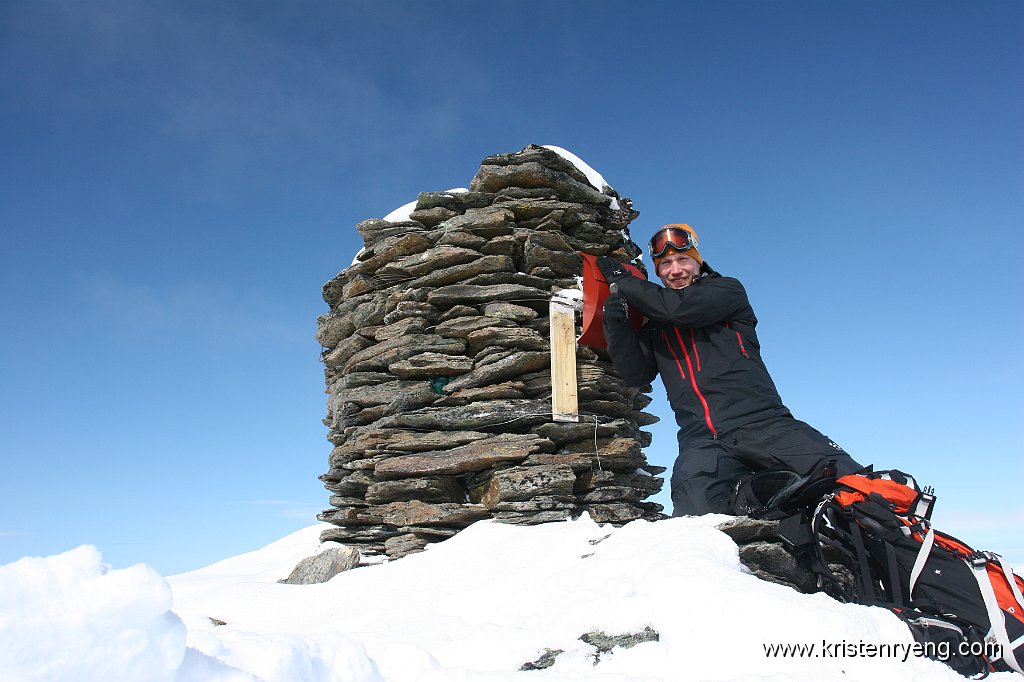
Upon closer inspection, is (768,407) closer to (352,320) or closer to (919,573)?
(919,573)

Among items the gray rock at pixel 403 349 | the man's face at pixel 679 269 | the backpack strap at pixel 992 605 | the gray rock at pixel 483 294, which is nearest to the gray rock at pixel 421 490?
the gray rock at pixel 403 349

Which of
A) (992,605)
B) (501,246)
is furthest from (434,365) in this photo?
(992,605)

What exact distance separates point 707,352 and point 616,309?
2.75 ft

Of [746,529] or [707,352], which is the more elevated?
[707,352]

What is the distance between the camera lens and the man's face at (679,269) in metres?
6.39

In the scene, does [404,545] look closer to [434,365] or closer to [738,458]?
[434,365]

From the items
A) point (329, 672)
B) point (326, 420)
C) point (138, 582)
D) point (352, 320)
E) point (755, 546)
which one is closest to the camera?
point (138, 582)

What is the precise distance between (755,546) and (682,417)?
1.64 m

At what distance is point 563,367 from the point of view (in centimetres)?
730

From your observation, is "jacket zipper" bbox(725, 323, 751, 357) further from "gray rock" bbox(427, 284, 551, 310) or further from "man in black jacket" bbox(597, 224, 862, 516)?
"gray rock" bbox(427, 284, 551, 310)

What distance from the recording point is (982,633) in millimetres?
4129

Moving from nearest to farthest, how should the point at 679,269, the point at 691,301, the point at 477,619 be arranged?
the point at 477,619 < the point at 691,301 < the point at 679,269

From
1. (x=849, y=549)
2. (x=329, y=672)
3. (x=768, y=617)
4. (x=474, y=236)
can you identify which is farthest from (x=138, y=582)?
(x=474, y=236)

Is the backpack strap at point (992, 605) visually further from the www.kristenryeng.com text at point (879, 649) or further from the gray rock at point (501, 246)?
the gray rock at point (501, 246)
